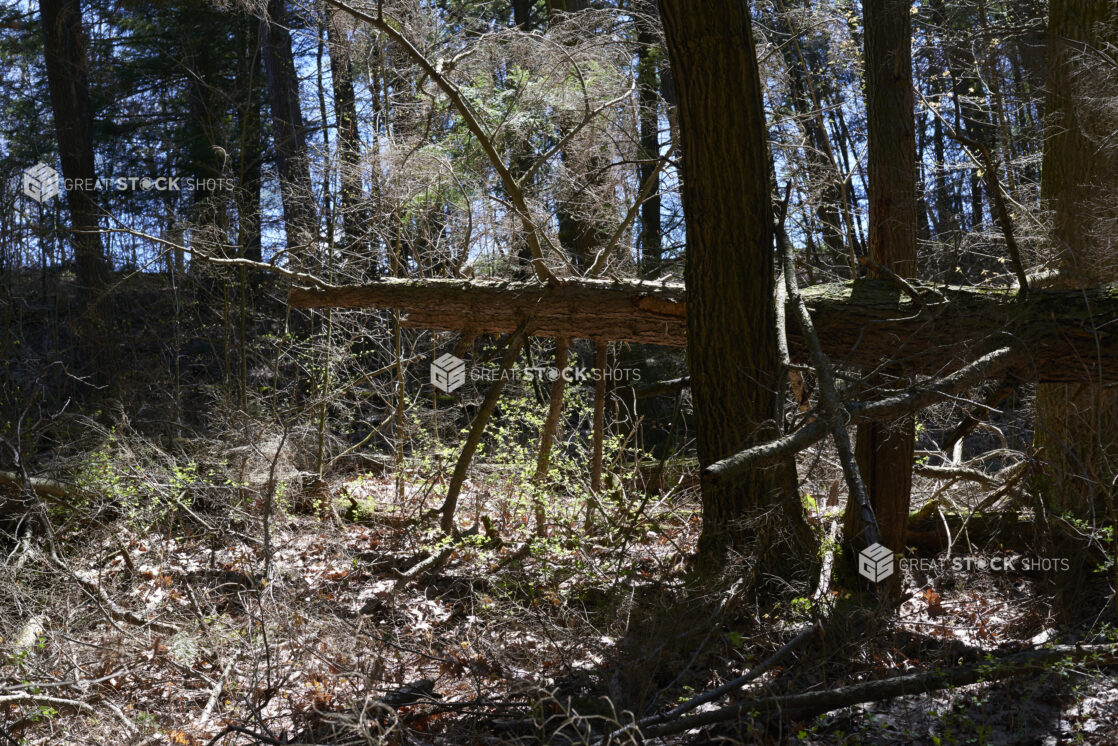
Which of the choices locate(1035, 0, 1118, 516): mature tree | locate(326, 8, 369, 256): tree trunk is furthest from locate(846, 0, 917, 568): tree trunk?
locate(326, 8, 369, 256): tree trunk

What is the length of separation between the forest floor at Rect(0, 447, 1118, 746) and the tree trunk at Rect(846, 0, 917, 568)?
0.54 meters

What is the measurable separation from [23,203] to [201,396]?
14.2 feet

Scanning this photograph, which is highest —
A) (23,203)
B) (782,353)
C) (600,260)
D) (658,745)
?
(23,203)

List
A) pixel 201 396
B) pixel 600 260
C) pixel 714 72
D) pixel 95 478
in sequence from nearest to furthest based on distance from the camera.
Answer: pixel 714 72
pixel 95 478
pixel 600 260
pixel 201 396

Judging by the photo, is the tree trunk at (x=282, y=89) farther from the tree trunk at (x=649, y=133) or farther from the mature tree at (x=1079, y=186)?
the mature tree at (x=1079, y=186)

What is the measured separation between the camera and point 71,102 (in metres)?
14.2

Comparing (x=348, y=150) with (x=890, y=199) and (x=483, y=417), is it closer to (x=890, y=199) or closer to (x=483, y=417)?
(x=483, y=417)

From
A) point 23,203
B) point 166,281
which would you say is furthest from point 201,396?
point 23,203

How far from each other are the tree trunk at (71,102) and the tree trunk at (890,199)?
1254cm

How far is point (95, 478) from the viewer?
24.3 feet

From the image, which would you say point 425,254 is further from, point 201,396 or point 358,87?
point 201,396

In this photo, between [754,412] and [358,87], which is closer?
[754,412]

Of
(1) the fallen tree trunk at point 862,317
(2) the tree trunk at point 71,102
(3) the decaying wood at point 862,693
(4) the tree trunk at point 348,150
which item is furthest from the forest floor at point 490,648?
(2) the tree trunk at point 71,102

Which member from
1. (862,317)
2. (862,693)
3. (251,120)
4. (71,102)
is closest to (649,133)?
(862,317)
